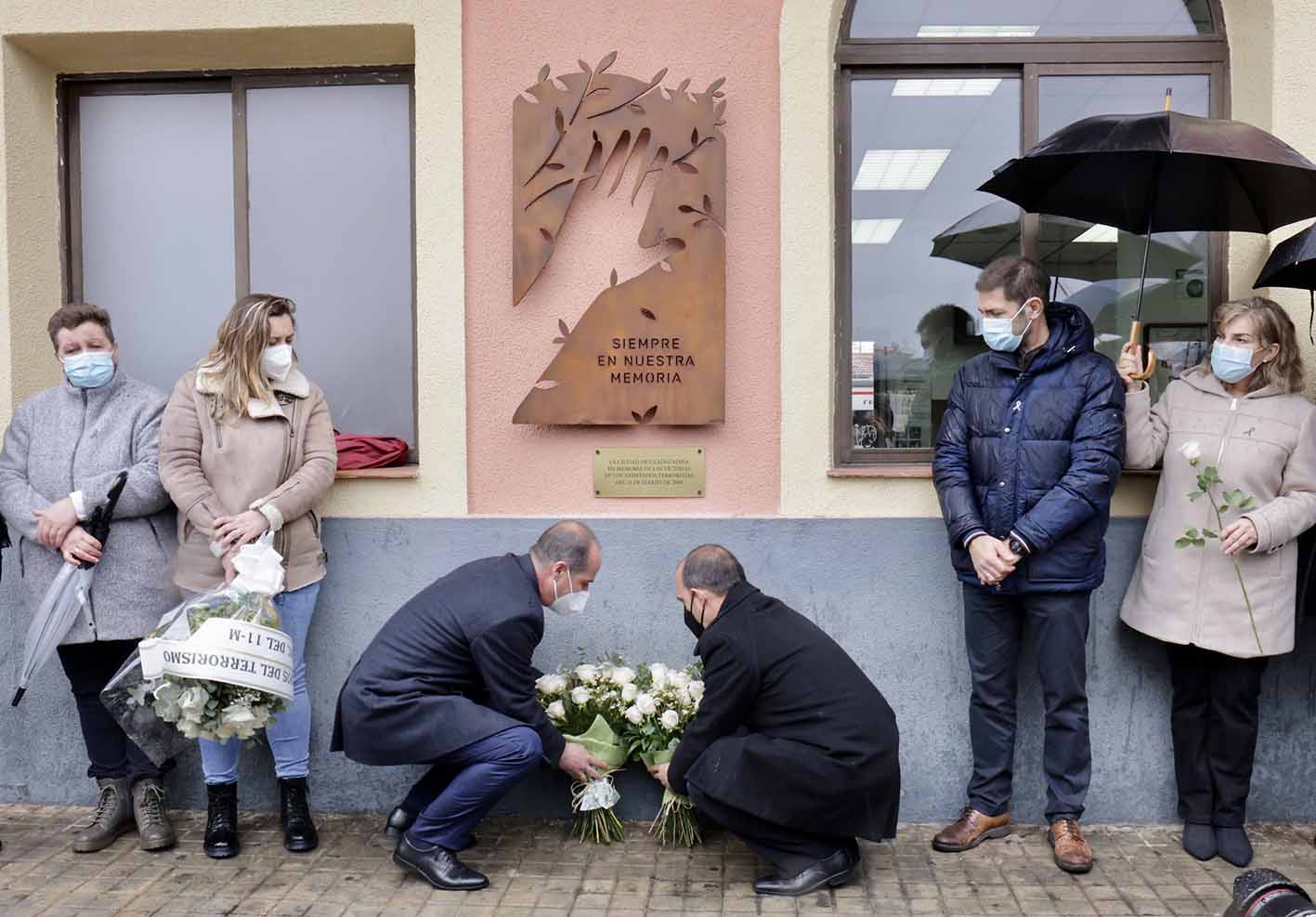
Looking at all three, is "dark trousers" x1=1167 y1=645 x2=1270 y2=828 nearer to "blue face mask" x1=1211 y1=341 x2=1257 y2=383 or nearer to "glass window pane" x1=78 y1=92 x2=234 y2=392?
"blue face mask" x1=1211 y1=341 x2=1257 y2=383

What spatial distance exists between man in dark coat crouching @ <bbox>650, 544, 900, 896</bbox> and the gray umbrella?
2.03m

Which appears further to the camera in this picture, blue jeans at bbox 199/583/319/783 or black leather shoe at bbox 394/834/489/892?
blue jeans at bbox 199/583/319/783

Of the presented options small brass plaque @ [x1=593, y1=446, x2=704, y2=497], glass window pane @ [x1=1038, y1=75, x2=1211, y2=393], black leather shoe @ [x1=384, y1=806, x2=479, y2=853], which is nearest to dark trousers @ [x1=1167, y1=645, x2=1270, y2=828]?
glass window pane @ [x1=1038, y1=75, x2=1211, y2=393]

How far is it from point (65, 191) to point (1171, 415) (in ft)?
16.6

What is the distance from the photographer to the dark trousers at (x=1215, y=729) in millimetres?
4395

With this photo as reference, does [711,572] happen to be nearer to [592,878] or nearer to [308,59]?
[592,878]

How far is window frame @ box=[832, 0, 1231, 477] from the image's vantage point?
5020 millimetres

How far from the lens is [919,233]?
5145 millimetres

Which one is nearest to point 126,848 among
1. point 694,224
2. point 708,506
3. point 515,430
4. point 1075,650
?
point 515,430

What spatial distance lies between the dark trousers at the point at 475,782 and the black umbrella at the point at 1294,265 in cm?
323

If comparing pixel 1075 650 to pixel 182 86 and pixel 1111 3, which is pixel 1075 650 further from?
pixel 182 86

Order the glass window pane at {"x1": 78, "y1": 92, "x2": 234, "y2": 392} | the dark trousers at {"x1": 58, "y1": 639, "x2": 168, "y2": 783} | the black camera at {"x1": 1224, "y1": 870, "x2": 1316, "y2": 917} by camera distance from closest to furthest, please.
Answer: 1. the black camera at {"x1": 1224, "y1": 870, "x2": 1316, "y2": 917}
2. the dark trousers at {"x1": 58, "y1": 639, "x2": 168, "y2": 783}
3. the glass window pane at {"x1": 78, "y1": 92, "x2": 234, "y2": 392}

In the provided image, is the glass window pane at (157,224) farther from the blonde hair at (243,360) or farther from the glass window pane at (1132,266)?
the glass window pane at (1132,266)

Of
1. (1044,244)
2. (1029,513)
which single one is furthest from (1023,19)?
(1029,513)
